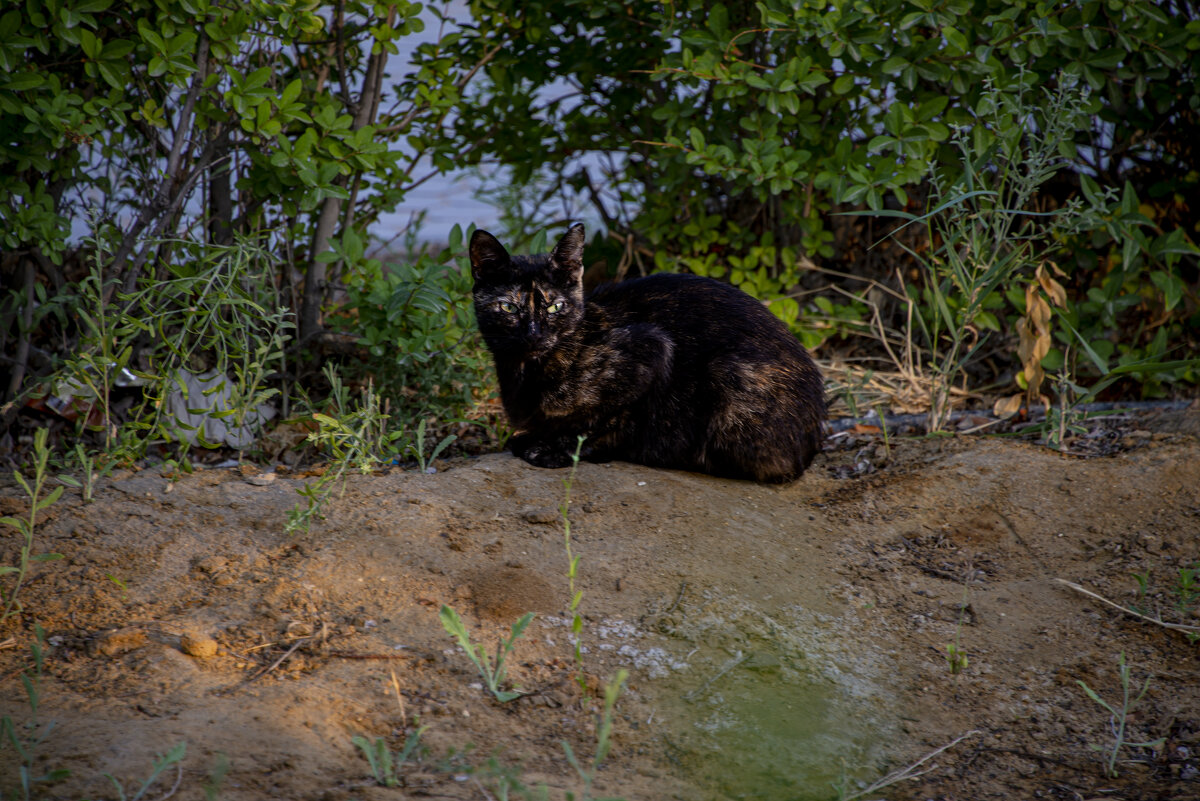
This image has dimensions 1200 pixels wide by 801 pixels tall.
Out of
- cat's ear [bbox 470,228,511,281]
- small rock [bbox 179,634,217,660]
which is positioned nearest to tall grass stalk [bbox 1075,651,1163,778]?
small rock [bbox 179,634,217,660]

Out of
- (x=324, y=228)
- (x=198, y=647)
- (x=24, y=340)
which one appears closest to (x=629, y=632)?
(x=198, y=647)

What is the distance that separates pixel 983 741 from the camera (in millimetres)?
2137

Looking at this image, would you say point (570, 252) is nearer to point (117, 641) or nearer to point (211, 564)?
point (211, 564)

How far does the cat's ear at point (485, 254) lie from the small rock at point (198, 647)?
169cm

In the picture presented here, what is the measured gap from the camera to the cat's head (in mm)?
3361

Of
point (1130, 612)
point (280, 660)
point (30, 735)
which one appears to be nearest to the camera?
point (30, 735)

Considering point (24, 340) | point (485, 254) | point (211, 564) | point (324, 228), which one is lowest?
point (211, 564)

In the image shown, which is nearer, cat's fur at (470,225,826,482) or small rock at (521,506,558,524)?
small rock at (521,506,558,524)

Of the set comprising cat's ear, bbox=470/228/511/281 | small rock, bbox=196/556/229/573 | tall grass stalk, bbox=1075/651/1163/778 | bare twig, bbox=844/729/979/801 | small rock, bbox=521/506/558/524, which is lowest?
bare twig, bbox=844/729/979/801

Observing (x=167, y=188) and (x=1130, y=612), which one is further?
→ (x=167, y=188)

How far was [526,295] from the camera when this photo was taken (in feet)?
11.1

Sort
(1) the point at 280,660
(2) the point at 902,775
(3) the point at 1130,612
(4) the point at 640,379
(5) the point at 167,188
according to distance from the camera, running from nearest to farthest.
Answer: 1. (2) the point at 902,775
2. (1) the point at 280,660
3. (3) the point at 1130,612
4. (4) the point at 640,379
5. (5) the point at 167,188

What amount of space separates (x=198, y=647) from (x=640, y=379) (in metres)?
1.74

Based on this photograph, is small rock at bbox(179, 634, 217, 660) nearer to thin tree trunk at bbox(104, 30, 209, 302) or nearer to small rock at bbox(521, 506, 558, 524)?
small rock at bbox(521, 506, 558, 524)
